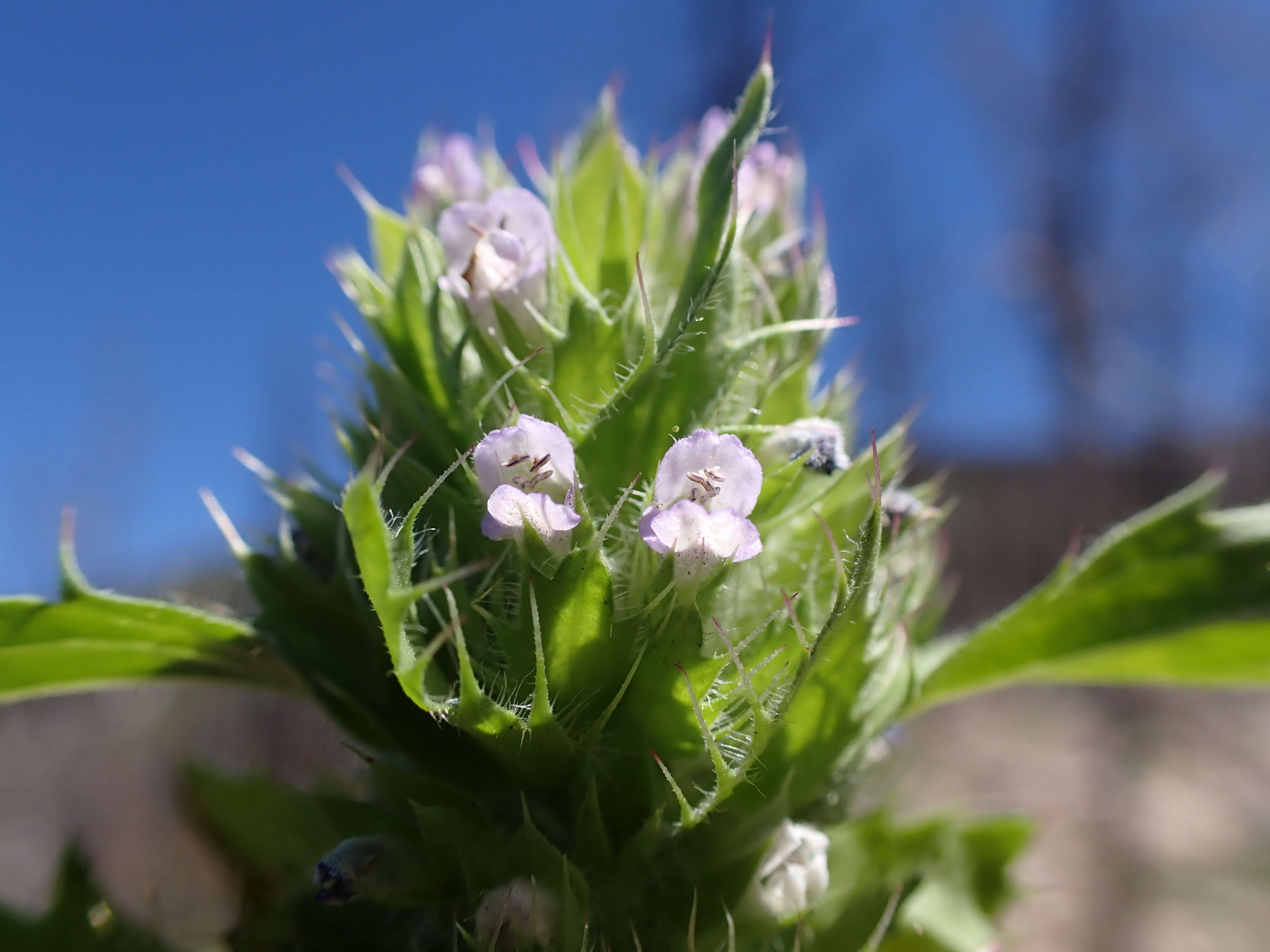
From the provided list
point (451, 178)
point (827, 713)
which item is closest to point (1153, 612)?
point (827, 713)

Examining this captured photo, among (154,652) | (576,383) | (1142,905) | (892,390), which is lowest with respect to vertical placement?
(1142,905)

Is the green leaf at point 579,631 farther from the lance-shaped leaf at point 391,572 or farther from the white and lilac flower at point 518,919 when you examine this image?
the white and lilac flower at point 518,919

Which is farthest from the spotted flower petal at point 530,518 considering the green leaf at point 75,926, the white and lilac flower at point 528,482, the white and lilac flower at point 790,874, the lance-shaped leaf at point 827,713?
the green leaf at point 75,926

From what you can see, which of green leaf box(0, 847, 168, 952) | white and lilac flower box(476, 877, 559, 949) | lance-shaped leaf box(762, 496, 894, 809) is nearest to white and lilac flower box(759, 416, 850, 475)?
lance-shaped leaf box(762, 496, 894, 809)

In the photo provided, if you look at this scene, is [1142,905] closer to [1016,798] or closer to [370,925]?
[1016,798]

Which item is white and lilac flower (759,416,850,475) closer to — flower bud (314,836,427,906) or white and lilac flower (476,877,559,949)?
white and lilac flower (476,877,559,949)

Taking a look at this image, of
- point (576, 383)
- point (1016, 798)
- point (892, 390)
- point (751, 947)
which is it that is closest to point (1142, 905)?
point (1016, 798)

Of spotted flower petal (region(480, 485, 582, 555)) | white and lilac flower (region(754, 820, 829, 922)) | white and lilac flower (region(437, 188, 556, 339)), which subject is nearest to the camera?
spotted flower petal (region(480, 485, 582, 555))
